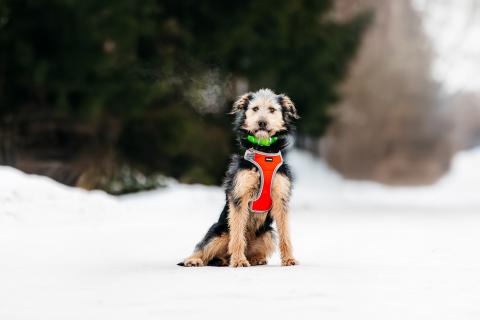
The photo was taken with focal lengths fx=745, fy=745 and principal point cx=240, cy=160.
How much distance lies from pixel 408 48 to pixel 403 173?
699 cm

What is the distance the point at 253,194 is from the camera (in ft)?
21.9

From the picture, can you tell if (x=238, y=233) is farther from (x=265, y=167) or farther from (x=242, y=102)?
(x=242, y=102)

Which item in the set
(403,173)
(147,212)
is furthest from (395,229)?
(403,173)

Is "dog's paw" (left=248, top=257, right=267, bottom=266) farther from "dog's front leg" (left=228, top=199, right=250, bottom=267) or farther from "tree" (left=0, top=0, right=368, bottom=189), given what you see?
"tree" (left=0, top=0, right=368, bottom=189)

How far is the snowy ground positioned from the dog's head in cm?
124

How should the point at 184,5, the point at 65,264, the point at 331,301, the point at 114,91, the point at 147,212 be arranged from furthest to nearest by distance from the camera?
the point at 184,5, the point at 114,91, the point at 147,212, the point at 65,264, the point at 331,301

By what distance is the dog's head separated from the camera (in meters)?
6.57

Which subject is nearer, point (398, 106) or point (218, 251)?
point (218, 251)

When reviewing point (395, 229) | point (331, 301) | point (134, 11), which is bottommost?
point (331, 301)

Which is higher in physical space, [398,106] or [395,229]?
[398,106]

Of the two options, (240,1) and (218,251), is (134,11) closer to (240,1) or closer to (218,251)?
(240,1)

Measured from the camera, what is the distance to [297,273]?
6457 mm

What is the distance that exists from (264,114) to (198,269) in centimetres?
152

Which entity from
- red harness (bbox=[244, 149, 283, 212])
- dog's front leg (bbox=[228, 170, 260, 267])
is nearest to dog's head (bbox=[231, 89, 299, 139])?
red harness (bbox=[244, 149, 283, 212])
